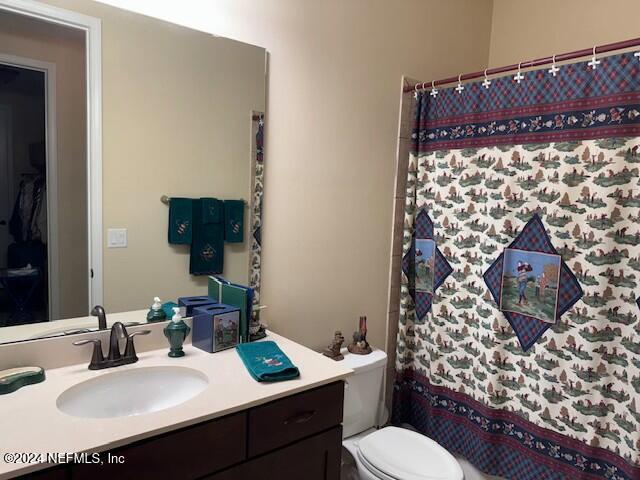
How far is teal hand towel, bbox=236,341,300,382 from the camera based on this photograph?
4.35ft

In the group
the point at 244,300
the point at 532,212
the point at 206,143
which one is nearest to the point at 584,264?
the point at 532,212

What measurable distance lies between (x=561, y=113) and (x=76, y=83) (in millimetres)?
1807

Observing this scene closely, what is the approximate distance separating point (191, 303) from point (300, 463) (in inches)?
27.6

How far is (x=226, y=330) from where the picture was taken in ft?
5.19

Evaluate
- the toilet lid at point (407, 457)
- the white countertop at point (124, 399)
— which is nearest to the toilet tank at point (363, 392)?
the toilet lid at point (407, 457)

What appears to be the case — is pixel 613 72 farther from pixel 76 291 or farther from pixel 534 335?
pixel 76 291

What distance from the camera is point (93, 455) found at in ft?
3.15

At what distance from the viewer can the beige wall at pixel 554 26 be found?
211 centimetres

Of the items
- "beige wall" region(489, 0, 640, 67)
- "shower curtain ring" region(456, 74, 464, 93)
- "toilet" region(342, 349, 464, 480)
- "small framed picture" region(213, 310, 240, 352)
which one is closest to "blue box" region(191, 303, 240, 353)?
"small framed picture" region(213, 310, 240, 352)

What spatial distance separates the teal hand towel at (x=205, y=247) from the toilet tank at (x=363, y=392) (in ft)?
2.46

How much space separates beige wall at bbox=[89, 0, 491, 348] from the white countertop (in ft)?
1.88

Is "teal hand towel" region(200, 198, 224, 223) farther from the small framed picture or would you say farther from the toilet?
the toilet

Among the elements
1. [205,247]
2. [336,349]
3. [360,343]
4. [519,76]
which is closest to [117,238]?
[205,247]

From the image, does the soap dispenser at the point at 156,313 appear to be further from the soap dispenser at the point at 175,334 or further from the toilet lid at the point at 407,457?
the toilet lid at the point at 407,457
